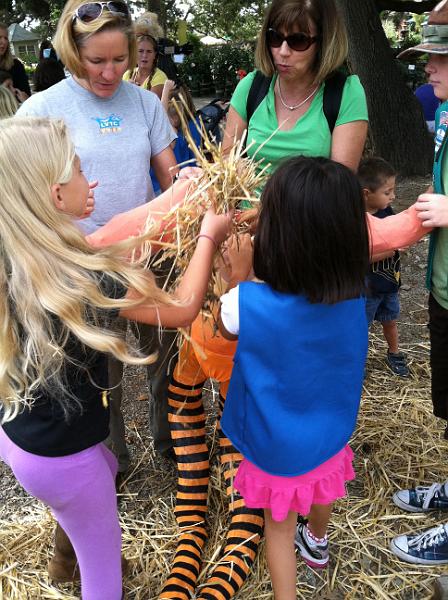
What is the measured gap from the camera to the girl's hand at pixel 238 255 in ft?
6.89

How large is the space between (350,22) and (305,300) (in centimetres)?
733

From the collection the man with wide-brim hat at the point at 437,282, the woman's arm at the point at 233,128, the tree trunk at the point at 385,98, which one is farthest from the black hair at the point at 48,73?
the man with wide-brim hat at the point at 437,282

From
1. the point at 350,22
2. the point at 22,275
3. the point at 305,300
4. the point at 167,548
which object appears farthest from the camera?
the point at 350,22

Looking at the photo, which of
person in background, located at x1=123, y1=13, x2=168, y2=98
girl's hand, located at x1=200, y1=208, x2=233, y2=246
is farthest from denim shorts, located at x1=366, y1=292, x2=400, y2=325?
person in background, located at x1=123, y1=13, x2=168, y2=98

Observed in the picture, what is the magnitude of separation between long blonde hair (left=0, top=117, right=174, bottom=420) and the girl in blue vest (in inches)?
13.5

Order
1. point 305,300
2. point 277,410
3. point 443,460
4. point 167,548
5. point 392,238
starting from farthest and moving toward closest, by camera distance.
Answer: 1. point 443,460
2. point 167,548
3. point 392,238
4. point 277,410
5. point 305,300

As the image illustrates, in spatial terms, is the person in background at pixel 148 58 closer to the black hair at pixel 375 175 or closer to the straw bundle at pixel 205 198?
the black hair at pixel 375 175

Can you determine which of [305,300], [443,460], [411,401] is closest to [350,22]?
[411,401]

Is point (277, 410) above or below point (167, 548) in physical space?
above

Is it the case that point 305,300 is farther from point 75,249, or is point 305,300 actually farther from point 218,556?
point 218,556

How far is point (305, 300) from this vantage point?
5.82 feet

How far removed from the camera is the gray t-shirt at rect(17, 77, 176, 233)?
2361 millimetres

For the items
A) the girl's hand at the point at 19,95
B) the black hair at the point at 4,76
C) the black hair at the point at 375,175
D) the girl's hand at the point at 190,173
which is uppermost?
the girl's hand at the point at 190,173

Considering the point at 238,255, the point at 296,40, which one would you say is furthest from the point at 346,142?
the point at 238,255
